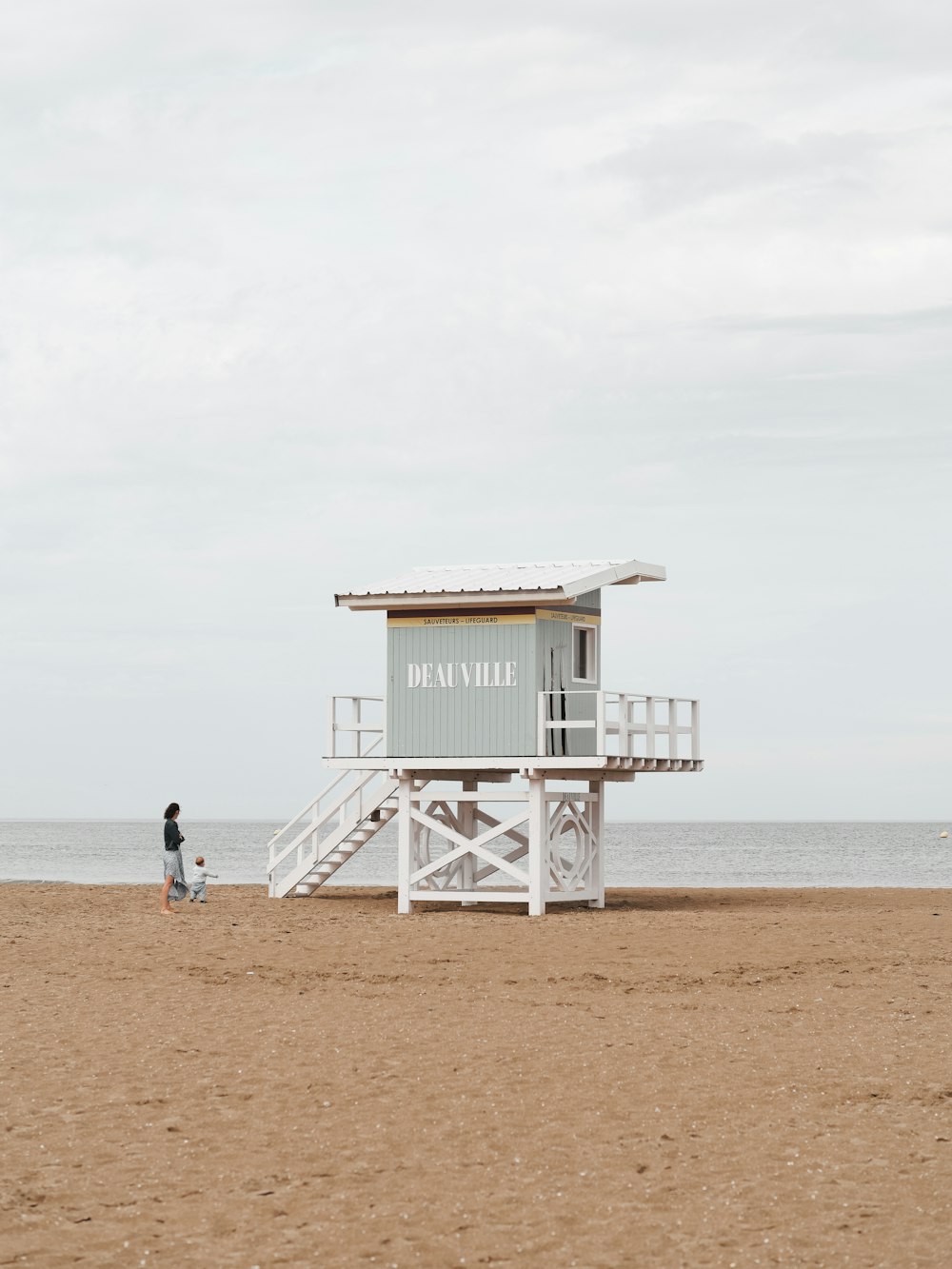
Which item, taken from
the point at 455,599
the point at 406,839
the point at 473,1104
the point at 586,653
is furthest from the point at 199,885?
the point at 473,1104

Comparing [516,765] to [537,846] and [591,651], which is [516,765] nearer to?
[537,846]

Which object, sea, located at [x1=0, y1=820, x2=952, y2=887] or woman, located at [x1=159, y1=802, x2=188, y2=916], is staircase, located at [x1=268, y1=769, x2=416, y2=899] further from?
sea, located at [x1=0, y1=820, x2=952, y2=887]

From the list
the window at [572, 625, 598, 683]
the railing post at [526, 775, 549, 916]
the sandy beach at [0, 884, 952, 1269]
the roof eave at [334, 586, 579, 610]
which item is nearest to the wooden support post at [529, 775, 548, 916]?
the railing post at [526, 775, 549, 916]

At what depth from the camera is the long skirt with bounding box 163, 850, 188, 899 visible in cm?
2606

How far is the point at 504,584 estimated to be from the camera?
2600cm

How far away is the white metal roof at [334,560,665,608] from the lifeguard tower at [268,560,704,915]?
0.03 metres

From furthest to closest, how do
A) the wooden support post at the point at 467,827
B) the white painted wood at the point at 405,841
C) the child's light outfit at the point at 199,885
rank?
the wooden support post at the point at 467,827 < the child's light outfit at the point at 199,885 < the white painted wood at the point at 405,841

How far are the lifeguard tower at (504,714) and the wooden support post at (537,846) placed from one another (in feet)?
0.07

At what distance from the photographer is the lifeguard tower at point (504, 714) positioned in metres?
25.7

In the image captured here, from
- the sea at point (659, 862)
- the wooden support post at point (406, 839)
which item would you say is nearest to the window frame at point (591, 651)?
the wooden support post at point (406, 839)

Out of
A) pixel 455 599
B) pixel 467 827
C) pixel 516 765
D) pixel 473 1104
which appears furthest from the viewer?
pixel 467 827

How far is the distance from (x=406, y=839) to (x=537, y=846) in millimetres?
2420

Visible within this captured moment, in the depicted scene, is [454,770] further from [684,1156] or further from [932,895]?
[684,1156]

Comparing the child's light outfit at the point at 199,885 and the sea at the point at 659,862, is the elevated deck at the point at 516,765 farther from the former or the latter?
the sea at the point at 659,862
